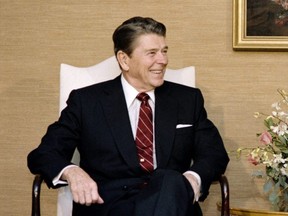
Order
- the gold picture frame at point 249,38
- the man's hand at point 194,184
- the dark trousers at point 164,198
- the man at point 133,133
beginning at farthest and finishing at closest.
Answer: the gold picture frame at point 249,38, the man at point 133,133, the man's hand at point 194,184, the dark trousers at point 164,198

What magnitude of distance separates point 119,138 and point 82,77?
1.63 ft

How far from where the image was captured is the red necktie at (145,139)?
3.02 m

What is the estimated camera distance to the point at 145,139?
306cm

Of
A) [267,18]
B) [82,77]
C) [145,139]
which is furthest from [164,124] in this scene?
[267,18]

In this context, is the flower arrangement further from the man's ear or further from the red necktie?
the man's ear

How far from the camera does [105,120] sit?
3.07m

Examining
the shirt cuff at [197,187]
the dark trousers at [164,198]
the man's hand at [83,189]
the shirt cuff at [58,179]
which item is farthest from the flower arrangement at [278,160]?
the shirt cuff at [58,179]

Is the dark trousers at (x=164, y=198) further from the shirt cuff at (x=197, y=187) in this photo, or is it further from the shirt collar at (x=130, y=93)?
the shirt collar at (x=130, y=93)

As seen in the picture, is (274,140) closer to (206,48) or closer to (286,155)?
(286,155)

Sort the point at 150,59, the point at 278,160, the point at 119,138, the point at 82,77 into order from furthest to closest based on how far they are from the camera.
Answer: the point at 82,77 < the point at 150,59 < the point at 119,138 < the point at 278,160

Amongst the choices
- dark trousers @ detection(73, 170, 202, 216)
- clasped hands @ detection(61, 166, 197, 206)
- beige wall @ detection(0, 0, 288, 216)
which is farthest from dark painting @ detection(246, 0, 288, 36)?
clasped hands @ detection(61, 166, 197, 206)

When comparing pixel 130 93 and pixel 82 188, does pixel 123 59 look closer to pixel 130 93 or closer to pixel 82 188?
pixel 130 93

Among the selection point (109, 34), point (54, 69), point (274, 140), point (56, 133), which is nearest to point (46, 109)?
point (54, 69)

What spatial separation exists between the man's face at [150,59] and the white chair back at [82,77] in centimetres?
28
